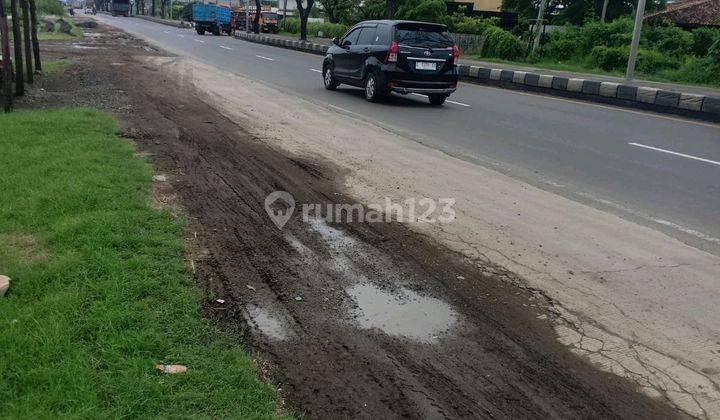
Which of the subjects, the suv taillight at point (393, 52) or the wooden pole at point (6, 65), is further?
the suv taillight at point (393, 52)

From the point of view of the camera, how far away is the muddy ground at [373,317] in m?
3.11

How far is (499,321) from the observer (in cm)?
394

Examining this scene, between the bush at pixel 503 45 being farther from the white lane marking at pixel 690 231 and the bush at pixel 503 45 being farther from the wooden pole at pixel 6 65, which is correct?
the white lane marking at pixel 690 231

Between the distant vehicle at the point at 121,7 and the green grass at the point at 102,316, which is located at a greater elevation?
the distant vehicle at the point at 121,7

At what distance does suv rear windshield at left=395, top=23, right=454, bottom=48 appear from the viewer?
46.1ft

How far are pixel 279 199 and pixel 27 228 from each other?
233 centimetres

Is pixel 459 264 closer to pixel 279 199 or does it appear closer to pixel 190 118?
pixel 279 199

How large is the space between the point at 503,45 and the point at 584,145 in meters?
21.4

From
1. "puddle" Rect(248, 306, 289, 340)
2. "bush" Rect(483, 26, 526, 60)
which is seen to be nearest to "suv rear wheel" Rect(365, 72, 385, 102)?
"puddle" Rect(248, 306, 289, 340)

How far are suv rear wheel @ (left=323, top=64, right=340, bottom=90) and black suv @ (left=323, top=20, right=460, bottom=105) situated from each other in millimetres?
1629

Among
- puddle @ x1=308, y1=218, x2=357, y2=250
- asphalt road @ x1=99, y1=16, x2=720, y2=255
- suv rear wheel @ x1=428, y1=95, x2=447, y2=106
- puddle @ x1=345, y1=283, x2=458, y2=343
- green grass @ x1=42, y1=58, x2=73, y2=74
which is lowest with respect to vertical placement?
puddle @ x1=345, y1=283, x2=458, y2=343

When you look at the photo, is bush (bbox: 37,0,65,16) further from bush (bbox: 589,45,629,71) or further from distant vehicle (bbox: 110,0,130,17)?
distant vehicle (bbox: 110,0,130,17)

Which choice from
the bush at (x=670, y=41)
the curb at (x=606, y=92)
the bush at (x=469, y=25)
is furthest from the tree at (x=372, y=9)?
the curb at (x=606, y=92)

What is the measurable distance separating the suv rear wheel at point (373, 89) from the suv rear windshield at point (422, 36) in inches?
41.2
